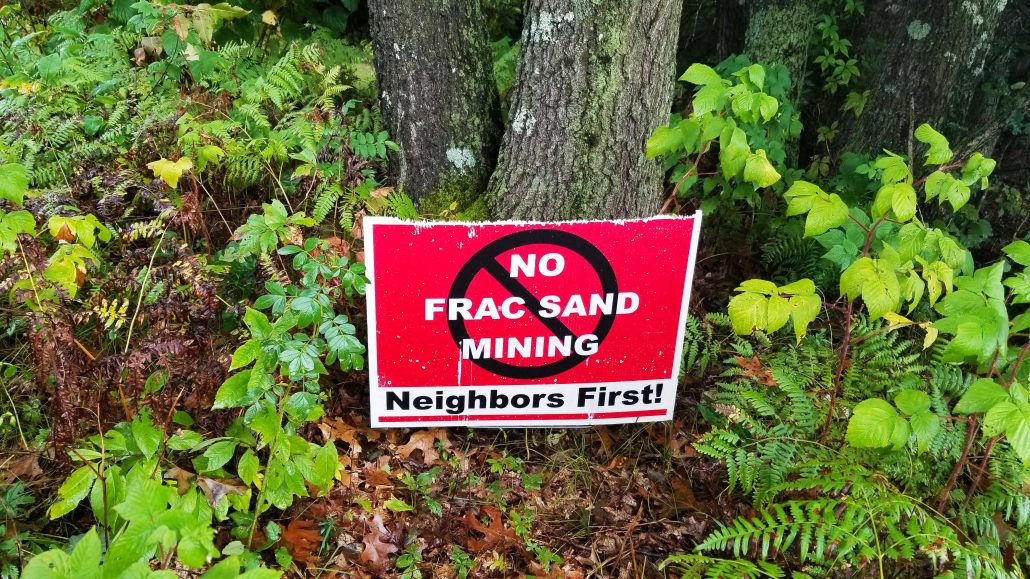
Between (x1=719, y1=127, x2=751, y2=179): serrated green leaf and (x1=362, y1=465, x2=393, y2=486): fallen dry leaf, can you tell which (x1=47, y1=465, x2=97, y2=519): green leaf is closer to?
(x1=362, y1=465, x2=393, y2=486): fallen dry leaf

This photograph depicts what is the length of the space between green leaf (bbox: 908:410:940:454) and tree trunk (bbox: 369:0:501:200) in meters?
2.04

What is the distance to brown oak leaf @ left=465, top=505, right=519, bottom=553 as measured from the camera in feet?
8.23

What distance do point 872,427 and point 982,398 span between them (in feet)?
1.05

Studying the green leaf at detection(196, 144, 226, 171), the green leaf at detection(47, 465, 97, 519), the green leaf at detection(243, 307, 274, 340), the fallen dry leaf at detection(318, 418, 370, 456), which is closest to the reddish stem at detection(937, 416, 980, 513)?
the fallen dry leaf at detection(318, 418, 370, 456)

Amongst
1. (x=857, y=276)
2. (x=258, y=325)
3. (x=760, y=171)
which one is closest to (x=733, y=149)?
(x=760, y=171)

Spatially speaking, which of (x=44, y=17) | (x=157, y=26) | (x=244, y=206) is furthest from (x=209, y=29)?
(x=44, y=17)

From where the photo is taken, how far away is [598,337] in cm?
269

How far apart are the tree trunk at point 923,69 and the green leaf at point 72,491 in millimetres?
4271

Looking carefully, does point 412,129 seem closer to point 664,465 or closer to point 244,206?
point 244,206

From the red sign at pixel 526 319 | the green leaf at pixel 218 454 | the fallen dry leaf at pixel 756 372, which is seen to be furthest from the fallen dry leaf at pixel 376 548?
the fallen dry leaf at pixel 756 372

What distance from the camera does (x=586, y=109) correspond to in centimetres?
276

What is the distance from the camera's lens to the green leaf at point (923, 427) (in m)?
2.10

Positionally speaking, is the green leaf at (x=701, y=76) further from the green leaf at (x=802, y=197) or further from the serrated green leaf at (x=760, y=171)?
the green leaf at (x=802, y=197)

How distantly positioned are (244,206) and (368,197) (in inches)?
29.0
